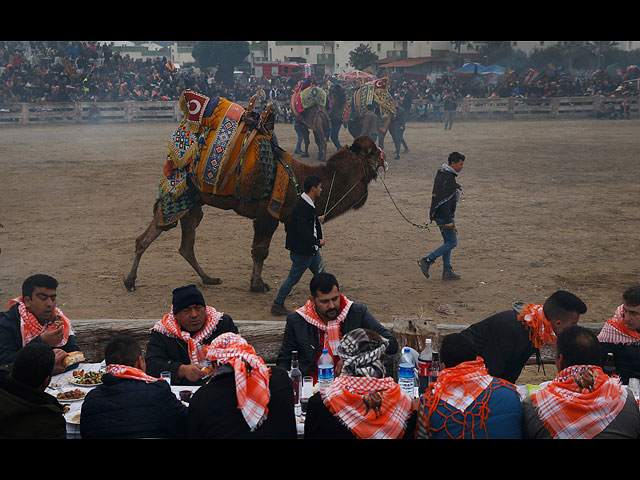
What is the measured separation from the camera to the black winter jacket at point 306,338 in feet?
17.7

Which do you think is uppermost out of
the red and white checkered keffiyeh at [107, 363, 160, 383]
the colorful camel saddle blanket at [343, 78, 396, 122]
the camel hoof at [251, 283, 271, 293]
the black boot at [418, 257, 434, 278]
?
the colorful camel saddle blanket at [343, 78, 396, 122]

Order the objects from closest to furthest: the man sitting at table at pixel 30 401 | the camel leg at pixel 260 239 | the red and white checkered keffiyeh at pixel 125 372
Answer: the man sitting at table at pixel 30 401, the red and white checkered keffiyeh at pixel 125 372, the camel leg at pixel 260 239

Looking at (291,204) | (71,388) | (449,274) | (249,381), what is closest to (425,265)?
(449,274)

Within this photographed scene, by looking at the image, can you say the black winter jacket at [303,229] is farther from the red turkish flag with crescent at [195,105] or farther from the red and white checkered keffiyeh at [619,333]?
the red and white checkered keffiyeh at [619,333]

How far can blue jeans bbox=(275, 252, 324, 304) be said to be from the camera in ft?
26.5

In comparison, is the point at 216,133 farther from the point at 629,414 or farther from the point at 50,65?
the point at 50,65

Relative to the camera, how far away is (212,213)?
14039 millimetres

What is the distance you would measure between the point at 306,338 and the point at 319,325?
0.44 ft

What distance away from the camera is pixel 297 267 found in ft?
26.6

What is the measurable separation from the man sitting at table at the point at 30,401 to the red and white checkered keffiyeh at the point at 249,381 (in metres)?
0.89

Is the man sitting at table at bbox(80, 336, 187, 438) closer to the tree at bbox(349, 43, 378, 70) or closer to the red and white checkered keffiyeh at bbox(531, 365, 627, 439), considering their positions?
the red and white checkered keffiyeh at bbox(531, 365, 627, 439)

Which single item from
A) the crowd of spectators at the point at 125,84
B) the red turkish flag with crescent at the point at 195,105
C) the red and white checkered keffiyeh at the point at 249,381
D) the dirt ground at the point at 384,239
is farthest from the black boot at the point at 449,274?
the crowd of spectators at the point at 125,84

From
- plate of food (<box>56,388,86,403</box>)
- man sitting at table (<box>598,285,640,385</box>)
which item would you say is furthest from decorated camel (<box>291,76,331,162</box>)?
plate of food (<box>56,388,86,403</box>)

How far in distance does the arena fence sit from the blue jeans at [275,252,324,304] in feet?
82.0
